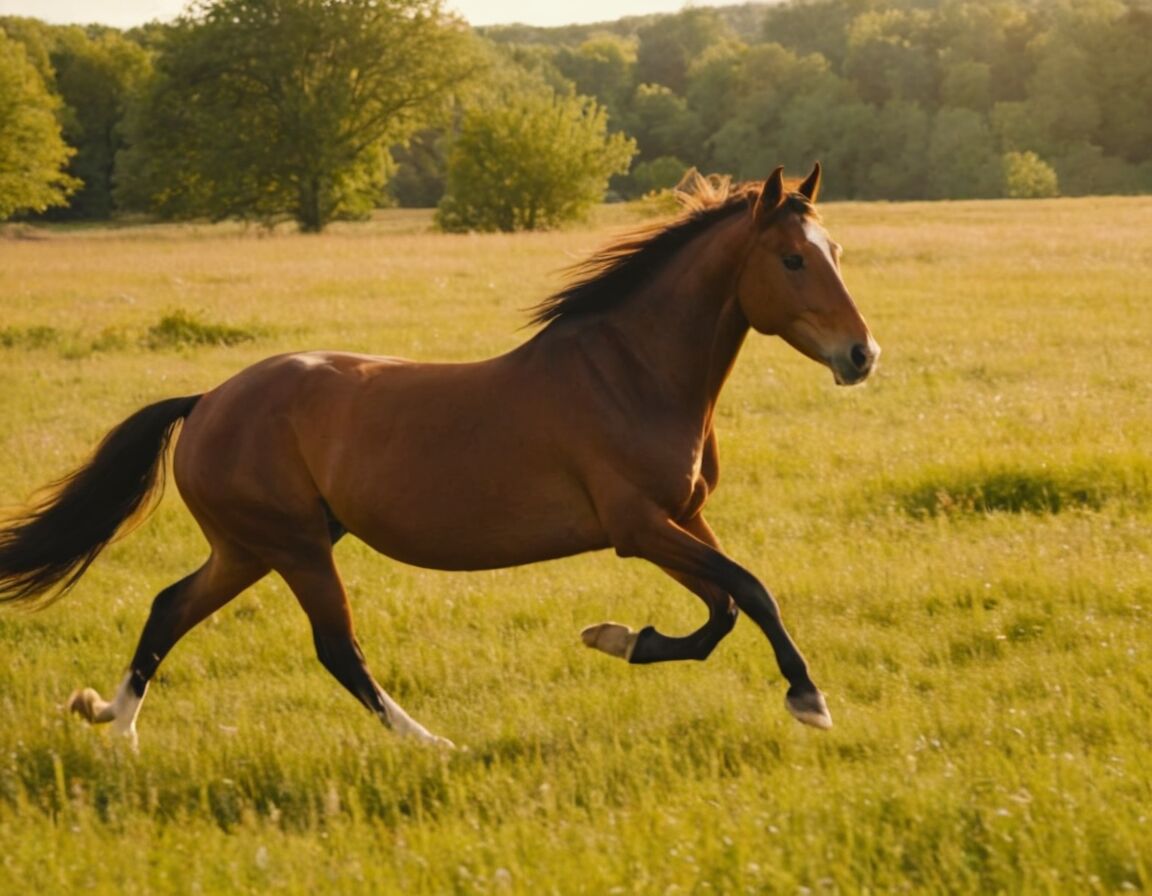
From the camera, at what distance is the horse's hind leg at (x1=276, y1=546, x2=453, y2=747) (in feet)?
19.2

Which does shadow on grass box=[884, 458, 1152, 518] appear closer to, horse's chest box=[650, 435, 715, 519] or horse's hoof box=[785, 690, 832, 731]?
horse's chest box=[650, 435, 715, 519]

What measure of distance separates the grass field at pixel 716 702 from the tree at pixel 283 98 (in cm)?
4249

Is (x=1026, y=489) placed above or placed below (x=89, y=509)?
below

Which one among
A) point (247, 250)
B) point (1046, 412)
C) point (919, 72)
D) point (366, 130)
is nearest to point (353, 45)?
point (366, 130)

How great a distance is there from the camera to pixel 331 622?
233 inches

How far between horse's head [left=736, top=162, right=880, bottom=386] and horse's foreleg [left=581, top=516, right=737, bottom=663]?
874mm

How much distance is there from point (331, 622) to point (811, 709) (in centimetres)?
204

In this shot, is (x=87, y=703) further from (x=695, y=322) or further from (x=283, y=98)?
(x=283, y=98)

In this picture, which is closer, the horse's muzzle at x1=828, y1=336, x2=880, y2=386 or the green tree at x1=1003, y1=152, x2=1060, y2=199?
the horse's muzzle at x1=828, y1=336, x2=880, y2=386

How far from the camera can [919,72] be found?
10200 centimetres

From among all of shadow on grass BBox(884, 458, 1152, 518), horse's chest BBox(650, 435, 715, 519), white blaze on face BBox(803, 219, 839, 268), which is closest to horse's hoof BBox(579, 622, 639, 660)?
horse's chest BBox(650, 435, 715, 519)

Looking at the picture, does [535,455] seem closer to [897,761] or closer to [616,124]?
[897,761]

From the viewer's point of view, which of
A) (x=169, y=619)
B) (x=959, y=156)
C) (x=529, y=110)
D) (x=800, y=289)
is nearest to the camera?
(x=800, y=289)

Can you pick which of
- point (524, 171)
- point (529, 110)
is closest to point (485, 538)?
point (524, 171)
